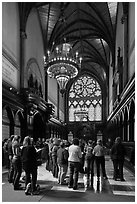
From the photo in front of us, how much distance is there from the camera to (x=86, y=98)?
34.7m

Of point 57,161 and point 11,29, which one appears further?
point 11,29

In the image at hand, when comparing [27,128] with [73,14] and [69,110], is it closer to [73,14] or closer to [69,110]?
[73,14]

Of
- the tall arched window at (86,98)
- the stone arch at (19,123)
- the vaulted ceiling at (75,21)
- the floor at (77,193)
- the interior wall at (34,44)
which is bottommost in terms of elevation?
the floor at (77,193)

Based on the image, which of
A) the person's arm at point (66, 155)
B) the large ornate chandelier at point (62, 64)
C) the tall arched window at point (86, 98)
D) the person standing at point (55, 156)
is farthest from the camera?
the tall arched window at point (86, 98)

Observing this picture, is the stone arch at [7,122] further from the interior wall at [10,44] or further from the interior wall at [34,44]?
the interior wall at [34,44]

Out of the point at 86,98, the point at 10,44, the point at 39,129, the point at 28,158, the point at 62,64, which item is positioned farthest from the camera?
the point at 86,98

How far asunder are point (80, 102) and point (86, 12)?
646 inches

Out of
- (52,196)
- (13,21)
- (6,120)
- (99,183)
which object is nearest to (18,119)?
(6,120)

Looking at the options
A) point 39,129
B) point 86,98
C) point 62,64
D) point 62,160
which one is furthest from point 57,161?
point 86,98

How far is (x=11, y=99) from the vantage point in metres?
12.5

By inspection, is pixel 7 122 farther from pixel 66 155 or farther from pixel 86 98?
pixel 86 98

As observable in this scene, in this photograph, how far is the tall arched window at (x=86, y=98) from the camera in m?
34.2

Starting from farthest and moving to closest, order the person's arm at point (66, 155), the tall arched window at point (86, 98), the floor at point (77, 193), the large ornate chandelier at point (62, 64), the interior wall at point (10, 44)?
the tall arched window at point (86, 98) < the large ornate chandelier at point (62, 64) < the interior wall at point (10, 44) < the person's arm at point (66, 155) < the floor at point (77, 193)

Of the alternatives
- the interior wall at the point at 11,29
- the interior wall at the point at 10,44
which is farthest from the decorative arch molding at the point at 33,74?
the interior wall at the point at 11,29
